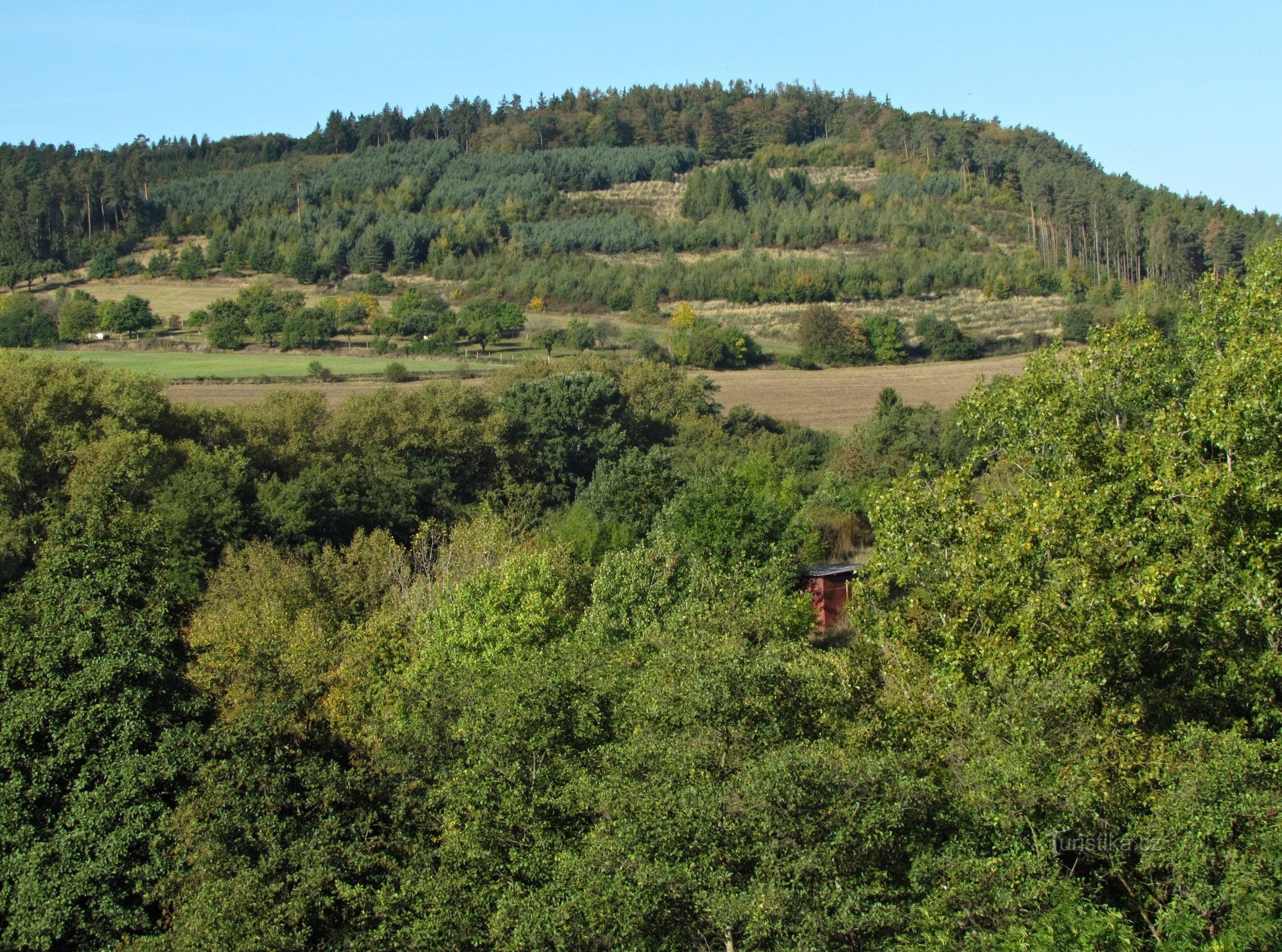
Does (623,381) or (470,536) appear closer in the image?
(470,536)

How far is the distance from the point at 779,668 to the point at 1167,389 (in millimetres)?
8928

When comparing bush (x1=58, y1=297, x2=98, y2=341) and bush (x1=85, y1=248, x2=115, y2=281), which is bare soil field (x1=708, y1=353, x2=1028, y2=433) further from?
bush (x1=85, y1=248, x2=115, y2=281)

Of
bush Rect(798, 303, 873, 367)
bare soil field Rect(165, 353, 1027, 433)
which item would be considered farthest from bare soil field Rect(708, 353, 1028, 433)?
bush Rect(798, 303, 873, 367)

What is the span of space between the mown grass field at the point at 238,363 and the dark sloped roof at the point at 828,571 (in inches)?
1578

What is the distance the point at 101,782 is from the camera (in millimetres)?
17344

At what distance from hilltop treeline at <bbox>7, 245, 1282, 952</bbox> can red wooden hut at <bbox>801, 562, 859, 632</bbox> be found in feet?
34.1

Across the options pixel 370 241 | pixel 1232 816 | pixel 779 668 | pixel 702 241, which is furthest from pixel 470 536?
pixel 702 241

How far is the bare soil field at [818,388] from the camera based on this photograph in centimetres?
6519

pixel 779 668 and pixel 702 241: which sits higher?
pixel 702 241

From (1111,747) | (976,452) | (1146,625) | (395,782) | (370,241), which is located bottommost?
(395,782)

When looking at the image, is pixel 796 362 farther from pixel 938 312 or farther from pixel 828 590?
pixel 828 590

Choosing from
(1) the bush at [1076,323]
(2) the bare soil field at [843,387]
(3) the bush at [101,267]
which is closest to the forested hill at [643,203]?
(3) the bush at [101,267]

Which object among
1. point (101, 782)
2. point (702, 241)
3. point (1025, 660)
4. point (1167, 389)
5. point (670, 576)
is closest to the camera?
point (1025, 660)

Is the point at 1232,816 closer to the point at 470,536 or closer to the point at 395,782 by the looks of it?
the point at 395,782
